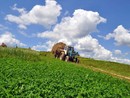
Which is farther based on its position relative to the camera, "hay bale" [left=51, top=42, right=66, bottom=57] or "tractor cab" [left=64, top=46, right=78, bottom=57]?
"hay bale" [left=51, top=42, right=66, bottom=57]

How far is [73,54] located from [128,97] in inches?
1326

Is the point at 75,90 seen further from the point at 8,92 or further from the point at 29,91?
the point at 8,92

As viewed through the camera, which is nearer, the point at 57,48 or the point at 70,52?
the point at 70,52

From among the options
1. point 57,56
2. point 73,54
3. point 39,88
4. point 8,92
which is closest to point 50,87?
point 39,88

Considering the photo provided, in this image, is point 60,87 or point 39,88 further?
point 60,87

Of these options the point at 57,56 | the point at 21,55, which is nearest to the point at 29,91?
the point at 21,55

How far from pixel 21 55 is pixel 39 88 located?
959 inches

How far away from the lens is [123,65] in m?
63.8

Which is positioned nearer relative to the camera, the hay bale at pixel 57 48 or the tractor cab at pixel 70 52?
the tractor cab at pixel 70 52

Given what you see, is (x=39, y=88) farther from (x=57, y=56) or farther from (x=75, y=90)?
(x=57, y=56)

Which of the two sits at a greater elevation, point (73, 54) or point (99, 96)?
point (73, 54)

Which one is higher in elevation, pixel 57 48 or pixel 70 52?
pixel 57 48

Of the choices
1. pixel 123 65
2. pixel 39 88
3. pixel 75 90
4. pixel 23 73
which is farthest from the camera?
pixel 123 65

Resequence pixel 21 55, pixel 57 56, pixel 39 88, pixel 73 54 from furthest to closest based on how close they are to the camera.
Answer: pixel 57 56, pixel 73 54, pixel 21 55, pixel 39 88
